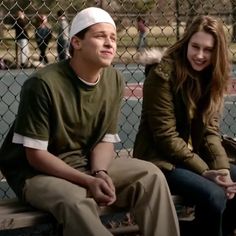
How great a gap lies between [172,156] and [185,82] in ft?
1.52

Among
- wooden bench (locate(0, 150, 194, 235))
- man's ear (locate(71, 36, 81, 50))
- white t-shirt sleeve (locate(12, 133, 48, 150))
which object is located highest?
man's ear (locate(71, 36, 81, 50))

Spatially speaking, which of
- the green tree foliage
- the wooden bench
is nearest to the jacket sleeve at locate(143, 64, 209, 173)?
the wooden bench

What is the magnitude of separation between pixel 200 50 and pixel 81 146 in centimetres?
98

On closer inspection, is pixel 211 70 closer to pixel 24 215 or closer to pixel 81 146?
pixel 81 146

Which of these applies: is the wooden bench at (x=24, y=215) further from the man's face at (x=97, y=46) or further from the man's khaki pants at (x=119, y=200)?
the man's face at (x=97, y=46)

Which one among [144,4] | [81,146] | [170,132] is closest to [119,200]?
[81,146]

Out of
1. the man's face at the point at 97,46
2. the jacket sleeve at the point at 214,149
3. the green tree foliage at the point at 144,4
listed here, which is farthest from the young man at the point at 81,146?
the green tree foliage at the point at 144,4

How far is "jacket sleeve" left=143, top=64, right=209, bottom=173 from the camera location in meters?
3.72

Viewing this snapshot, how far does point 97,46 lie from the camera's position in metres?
3.32

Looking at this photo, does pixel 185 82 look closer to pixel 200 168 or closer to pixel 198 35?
pixel 198 35

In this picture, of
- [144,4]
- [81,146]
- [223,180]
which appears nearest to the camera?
[81,146]

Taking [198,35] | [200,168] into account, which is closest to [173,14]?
[198,35]

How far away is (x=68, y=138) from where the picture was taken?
3342 millimetres

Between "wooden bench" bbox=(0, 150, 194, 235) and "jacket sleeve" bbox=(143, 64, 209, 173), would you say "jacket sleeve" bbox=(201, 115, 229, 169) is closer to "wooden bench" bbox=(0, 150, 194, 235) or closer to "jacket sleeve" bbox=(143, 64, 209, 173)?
"jacket sleeve" bbox=(143, 64, 209, 173)
